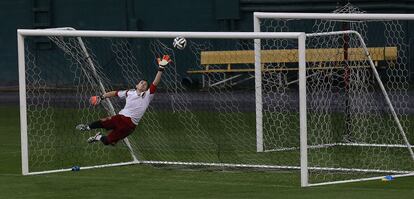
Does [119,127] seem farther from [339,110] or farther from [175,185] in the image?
[339,110]

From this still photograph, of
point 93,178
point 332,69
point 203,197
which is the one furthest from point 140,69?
point 203,197

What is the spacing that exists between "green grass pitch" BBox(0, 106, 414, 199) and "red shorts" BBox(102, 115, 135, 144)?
0.48m

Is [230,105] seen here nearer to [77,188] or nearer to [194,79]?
[194,79]

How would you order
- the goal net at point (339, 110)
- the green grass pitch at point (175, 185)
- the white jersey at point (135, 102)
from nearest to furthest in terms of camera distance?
the green grass pitch at point (175, 185) < the white jersey at point (135, 102) < the goal net at point (339, 110)

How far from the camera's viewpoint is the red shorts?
18.7 meters

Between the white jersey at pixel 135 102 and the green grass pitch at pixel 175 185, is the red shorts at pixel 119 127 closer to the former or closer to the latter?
the white jersey at pixel 135 102

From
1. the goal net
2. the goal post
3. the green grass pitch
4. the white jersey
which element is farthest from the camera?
the goal net

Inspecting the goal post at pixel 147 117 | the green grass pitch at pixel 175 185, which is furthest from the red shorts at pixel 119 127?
the goal post at pixel 147 117

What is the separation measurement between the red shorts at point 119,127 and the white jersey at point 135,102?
8 centimetres

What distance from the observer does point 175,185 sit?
1655cm

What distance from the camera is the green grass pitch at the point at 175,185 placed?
1549 centimetres

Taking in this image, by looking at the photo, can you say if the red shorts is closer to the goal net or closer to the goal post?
the goal post

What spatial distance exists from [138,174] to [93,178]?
76 centimetres

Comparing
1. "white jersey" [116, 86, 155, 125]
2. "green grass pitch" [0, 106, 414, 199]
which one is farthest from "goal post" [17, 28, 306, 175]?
→ "white jersey" [116, 86, 155, 125]
